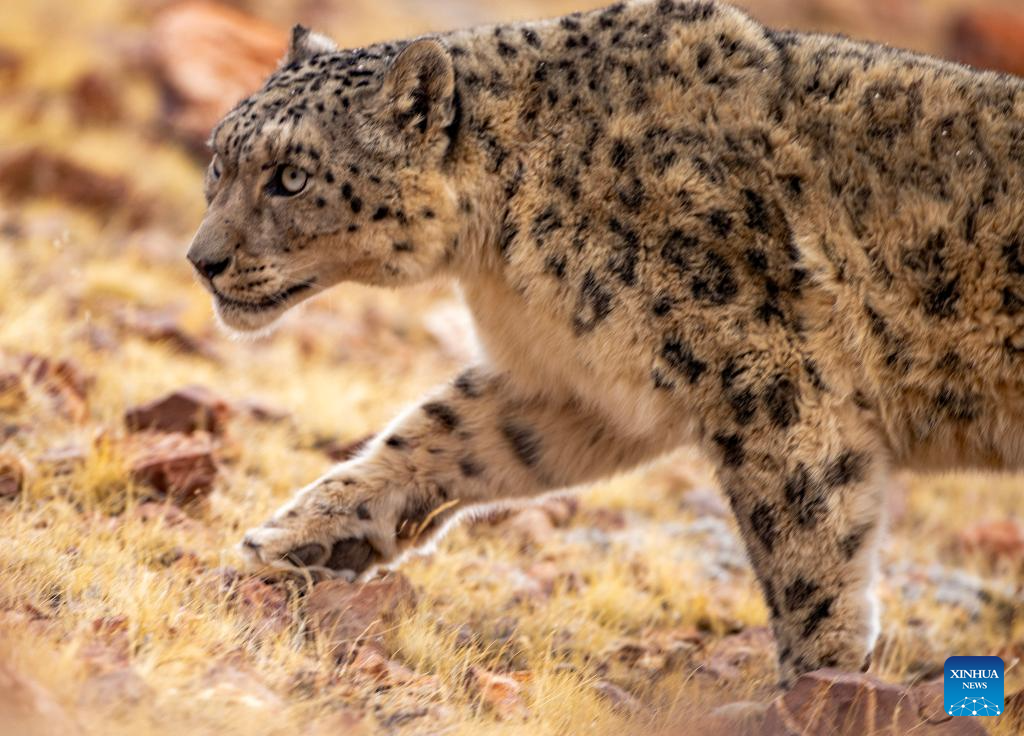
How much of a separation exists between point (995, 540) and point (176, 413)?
5088mm

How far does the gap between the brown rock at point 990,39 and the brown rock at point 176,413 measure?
16814 mm

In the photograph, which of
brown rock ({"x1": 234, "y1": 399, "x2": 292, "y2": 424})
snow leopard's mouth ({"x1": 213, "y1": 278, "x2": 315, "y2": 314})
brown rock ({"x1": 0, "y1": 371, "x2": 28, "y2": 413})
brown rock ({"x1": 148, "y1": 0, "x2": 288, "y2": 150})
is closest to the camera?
snow leopard's mouth ({"x1": 213, "y1": 278, "x2": 315, "y2": 314})

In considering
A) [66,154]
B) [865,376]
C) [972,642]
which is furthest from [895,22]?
[865,376]

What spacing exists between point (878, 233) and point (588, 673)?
6.57 ft

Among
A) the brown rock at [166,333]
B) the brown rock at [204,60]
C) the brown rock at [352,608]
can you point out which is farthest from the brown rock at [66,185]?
the brown rock at [352,608]

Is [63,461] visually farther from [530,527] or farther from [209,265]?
[530,527]

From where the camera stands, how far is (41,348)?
7.65m

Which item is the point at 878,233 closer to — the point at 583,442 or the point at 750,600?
the point at 583,442

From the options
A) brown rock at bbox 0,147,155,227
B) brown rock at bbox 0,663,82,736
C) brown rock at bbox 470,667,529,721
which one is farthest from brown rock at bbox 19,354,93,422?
brown rock at bbox 0,147,155,227

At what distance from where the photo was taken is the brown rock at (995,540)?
27.3ft

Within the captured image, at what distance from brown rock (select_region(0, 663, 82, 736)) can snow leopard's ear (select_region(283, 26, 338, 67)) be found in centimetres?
331

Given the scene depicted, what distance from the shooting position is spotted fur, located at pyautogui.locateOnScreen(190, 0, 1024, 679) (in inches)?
189

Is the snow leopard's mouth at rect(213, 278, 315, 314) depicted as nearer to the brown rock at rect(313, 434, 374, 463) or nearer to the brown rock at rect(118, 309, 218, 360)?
the brown rock at rect(313, 434, 374, 463)

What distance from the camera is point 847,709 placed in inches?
170
